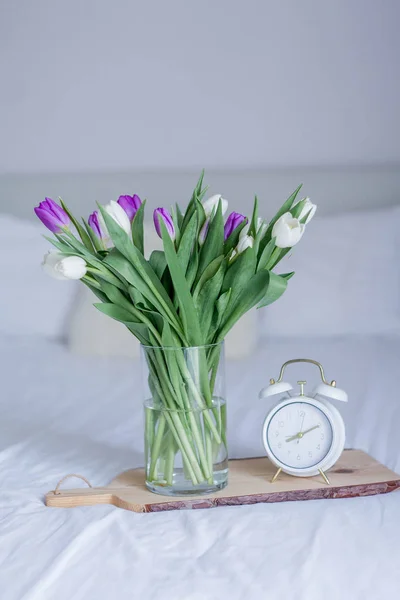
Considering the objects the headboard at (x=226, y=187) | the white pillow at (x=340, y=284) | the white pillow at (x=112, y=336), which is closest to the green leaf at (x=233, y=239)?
the white pillow at (x=112, y=336)

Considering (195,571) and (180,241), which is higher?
(180,241)

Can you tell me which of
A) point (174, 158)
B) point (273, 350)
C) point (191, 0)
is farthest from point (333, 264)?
point (191, 0)

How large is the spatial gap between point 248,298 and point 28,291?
1702mm

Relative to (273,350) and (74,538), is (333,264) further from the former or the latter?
(74,538)

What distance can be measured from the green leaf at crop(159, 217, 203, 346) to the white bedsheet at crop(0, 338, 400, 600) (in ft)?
0.94

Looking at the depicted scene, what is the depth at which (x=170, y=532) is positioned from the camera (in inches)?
50.4

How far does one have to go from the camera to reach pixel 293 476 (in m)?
1.48

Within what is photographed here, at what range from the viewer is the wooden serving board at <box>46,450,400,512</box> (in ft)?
4.51

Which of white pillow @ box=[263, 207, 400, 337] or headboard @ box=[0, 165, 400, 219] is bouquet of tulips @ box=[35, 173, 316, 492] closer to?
white pillow @ box=[263, 207, 400, 337]

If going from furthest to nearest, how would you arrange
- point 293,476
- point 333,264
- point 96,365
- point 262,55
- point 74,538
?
1. point 262,55
2. point 333,264
3. point 96,365
4. point 293,476
5. point 74,538

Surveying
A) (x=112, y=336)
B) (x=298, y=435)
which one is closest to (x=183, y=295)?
(x=298, y=435)

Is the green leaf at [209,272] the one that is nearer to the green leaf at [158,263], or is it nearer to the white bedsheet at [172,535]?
the green leaf at [158,263]

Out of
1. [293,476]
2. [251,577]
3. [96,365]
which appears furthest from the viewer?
[96,365]

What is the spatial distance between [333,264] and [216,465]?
5.39ft
